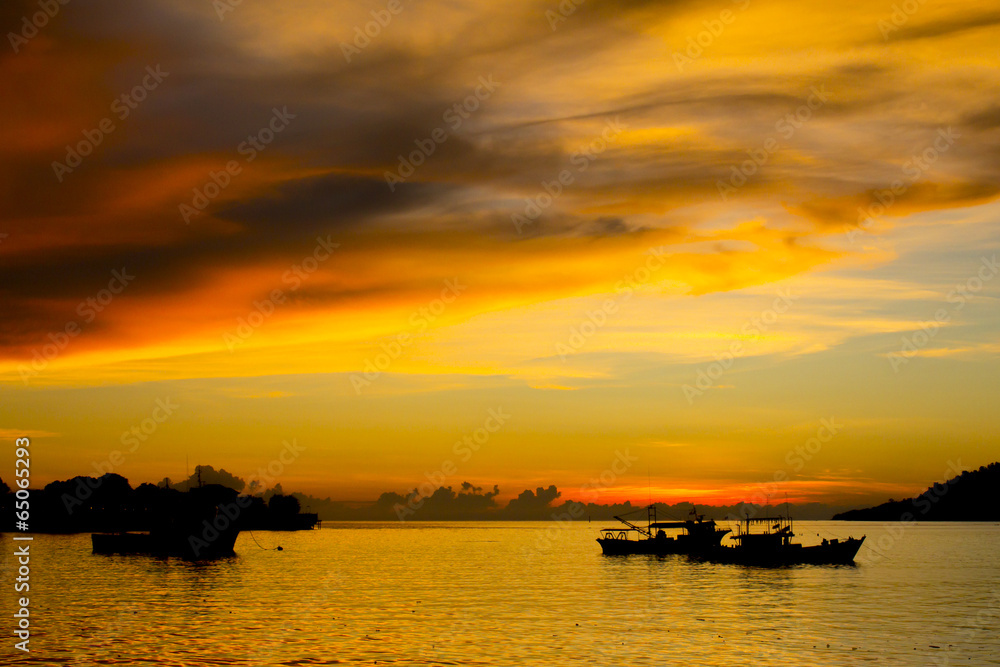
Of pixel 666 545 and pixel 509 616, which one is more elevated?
pixel 509 616

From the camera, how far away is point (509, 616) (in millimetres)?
70250

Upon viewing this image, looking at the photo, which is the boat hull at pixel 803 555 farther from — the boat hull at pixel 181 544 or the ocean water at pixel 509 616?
the boat hull at pixel 181 544

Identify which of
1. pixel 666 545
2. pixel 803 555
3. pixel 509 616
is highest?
pixel 509 616

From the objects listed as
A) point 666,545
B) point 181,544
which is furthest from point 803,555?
point 181,544

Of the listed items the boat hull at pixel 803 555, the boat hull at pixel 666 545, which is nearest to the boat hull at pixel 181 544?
the boat hull at pixel 666 545

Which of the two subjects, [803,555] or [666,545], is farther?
[666,545]

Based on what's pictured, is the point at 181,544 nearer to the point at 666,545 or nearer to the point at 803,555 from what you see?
the point at 666,545

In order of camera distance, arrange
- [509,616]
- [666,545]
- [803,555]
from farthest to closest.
Result: 1. [666,545]
2. [803,555]
3. [509,616]

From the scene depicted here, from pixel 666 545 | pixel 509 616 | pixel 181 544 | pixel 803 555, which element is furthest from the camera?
pixel 666 545

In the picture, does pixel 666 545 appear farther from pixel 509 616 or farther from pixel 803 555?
pixel 509 616

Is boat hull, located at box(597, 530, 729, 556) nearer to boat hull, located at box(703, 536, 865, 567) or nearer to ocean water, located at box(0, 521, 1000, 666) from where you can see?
boat hull, located at box(703, 536, 865, 567)

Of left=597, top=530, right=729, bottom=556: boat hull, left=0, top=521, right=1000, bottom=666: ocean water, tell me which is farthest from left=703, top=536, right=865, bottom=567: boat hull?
left=597, top=530, right=729, bottom=556: boat hull

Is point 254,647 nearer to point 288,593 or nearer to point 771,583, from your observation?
point 288,593

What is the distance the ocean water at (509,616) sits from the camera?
5259 centimetres
